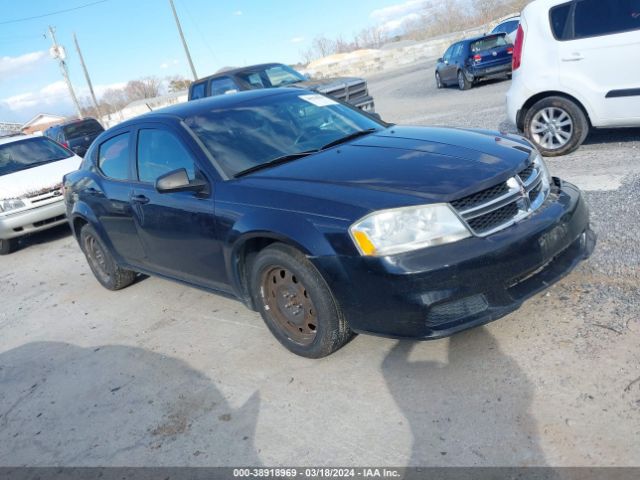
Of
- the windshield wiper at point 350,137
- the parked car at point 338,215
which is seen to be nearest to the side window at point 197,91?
the parked car at point 338,215

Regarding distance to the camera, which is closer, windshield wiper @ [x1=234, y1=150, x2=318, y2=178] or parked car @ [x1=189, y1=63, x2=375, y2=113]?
windshield wiper @ [x1=234, y1=150, x2=318, y2=178]

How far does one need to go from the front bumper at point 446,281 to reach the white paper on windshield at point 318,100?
2023mm

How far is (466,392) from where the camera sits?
2869 mm

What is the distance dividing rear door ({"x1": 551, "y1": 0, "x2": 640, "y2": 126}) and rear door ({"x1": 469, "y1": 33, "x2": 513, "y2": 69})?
914 centimetres

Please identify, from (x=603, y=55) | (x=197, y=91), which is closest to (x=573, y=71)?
(x=603, y=55)

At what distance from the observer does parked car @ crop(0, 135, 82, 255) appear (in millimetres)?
8148

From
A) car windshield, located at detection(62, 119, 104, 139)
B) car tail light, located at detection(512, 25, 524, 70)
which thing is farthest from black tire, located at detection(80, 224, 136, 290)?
car windshield, located at detection(62, 119, 104, 139)

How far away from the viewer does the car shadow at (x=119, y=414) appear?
2.97m

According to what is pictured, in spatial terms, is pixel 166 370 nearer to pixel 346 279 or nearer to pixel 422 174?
pixel 346 279

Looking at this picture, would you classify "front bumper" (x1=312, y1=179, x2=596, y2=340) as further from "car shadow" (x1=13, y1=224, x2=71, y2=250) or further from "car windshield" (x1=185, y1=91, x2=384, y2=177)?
"car shadow" (x1=13, y1=224, x2=71, y2=250)

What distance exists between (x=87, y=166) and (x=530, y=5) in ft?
17.8

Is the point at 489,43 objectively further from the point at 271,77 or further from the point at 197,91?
the point at 197,91

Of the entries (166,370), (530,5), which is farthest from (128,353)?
(530,5)

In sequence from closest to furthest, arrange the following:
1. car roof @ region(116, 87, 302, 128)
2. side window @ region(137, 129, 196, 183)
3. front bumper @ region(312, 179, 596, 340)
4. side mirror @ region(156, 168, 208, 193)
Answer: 1. front bumper @ region(312, 179, 596, 340)
2. side mirror @ region(156, 168, 208, 193)
3. side window @ region(137, 129, 196, 183)
4. car roof @ region(116, 87, 302, 128)
